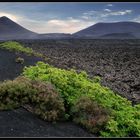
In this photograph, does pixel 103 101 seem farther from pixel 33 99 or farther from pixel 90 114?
pixel 33 99

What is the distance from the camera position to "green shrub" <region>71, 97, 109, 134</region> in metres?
12.1

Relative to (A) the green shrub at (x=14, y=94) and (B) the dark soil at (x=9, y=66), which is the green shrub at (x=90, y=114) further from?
(B) the dark soil at (x=9, y=66)

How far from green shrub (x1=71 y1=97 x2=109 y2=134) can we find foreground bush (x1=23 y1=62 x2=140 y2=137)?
0.14 meters

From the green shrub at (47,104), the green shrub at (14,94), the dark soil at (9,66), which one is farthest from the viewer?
the dark soil at (9,66)

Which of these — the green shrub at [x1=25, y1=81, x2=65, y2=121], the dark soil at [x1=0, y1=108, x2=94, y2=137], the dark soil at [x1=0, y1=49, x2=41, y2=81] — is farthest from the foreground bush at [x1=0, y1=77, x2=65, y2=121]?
the dark soil at [x1=0, y1=49, x2=41, y2=81]

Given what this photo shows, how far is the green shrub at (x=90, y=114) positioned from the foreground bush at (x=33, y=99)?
41 centimetres

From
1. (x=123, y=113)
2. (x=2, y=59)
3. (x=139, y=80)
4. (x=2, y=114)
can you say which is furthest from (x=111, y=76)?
(x=2, y=114)

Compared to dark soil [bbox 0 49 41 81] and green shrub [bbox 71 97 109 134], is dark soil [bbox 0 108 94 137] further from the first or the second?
dark soil [bbox 0 49 41 81]

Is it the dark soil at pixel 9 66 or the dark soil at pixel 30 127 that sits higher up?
the dark soil at pixel 9 66

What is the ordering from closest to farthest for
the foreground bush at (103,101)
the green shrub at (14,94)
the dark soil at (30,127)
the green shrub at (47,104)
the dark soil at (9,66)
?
the dark soil at (30,127)
the green shrub at (47,104)
the green shrub at (14,94)
the foreground bush at (103,101)
the dark soil at (9,66)

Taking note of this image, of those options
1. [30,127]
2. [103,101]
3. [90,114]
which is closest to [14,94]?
[30,127]

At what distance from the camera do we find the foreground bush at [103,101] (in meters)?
12.4

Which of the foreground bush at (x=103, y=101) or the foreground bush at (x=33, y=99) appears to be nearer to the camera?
the foreground bush at (x=33, y=99)

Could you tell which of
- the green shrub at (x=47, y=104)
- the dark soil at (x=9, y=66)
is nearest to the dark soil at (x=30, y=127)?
the green shrub at (x=47, y=104)
